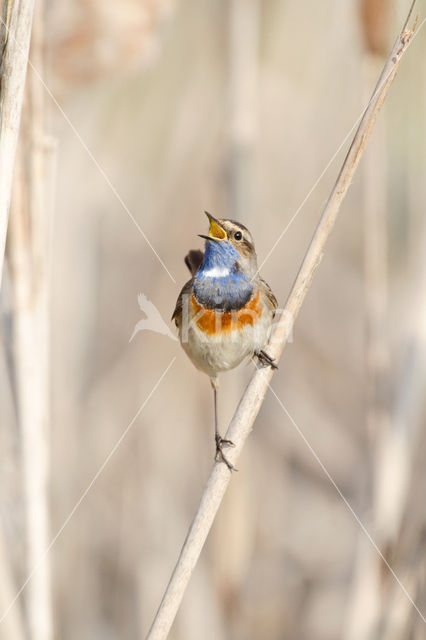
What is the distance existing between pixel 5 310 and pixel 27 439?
437mm

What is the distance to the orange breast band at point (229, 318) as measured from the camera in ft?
8.18

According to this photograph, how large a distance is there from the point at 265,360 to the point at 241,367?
2.92 ft

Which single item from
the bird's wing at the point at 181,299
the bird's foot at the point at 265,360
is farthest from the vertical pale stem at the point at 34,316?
the bird's foot at the point at 265,360

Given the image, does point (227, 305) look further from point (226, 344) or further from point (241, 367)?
point (241, 367)

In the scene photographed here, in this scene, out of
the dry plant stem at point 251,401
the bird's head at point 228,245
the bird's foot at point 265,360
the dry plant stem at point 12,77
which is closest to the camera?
the dry plant stem at point 12,77

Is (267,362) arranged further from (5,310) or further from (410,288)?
(410,288)

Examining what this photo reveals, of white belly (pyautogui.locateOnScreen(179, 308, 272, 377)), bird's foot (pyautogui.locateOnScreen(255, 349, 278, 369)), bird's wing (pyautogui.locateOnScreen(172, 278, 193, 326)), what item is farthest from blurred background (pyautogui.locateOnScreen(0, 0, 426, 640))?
bird's foot (pyautogui.locateOnScreen(255, 349, 278, 369))

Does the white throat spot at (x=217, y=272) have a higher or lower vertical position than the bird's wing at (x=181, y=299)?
higher

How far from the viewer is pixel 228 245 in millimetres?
2434

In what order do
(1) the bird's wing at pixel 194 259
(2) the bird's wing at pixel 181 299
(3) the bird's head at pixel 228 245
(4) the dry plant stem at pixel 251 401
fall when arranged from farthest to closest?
(1) the bird's wing at pixel 194 259 < (2) the bird's wing at pixel 181 299 < (3) the bird's head at pixel 228 245 < (4) the dry plant stem at pixel 251 401

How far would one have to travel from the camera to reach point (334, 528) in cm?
417

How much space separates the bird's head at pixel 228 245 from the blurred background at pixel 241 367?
0.58 metres

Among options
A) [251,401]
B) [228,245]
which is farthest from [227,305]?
[251,401]

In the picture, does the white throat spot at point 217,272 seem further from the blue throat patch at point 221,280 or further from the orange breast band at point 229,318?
the orange breast band at point 229,318
